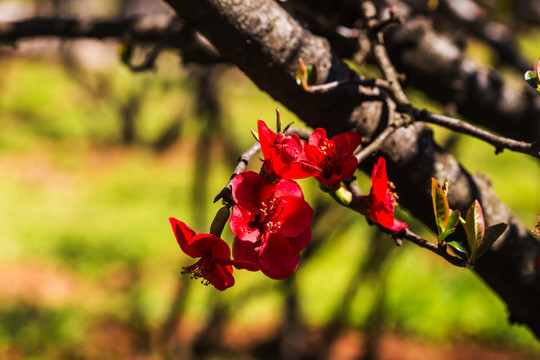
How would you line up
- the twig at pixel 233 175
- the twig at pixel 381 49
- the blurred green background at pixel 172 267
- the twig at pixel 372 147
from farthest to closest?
the blurred green background at pixel 172 267 < the twig at pixel 381 49 < the twig at pixel 372 147 < the twig at pixel 233 175

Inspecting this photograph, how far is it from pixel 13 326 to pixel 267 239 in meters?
3.15

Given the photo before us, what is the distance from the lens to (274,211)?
1.93ft

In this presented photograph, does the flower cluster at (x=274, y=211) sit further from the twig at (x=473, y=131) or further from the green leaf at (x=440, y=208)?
the twig at (x=473, y=131)

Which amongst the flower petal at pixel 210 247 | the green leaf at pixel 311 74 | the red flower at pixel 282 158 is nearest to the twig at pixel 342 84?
the green leaf at pixel 311 74

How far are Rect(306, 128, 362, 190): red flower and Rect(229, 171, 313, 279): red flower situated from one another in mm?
39

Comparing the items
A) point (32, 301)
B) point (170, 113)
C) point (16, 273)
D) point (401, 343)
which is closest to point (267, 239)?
point (401, 343)

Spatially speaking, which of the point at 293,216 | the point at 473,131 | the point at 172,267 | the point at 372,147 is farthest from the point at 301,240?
the point at 172,267

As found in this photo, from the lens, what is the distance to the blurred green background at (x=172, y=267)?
2.95 metres

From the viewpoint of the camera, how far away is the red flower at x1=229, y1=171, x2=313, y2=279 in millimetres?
572

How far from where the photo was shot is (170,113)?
760 cm

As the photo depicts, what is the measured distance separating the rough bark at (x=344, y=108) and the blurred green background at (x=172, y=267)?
59.9 inches

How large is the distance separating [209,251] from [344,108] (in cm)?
31

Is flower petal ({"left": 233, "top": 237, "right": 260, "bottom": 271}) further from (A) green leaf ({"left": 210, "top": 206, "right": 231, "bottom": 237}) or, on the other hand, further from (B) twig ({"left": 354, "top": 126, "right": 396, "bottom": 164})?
(B) twig ({"left": 354, "top": 126, "right": 396, "bottom": 164})

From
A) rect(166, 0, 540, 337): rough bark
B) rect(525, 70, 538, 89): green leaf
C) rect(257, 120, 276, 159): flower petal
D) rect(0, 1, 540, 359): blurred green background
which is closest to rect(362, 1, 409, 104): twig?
rect(166, 0, 540, 337): rough bark
